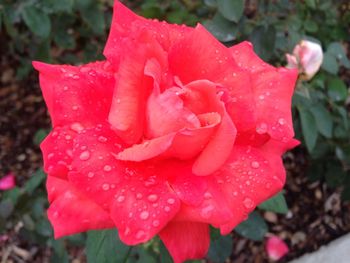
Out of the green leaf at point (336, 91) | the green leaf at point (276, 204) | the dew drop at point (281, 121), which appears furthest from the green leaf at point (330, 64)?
the dew drop at point (281, 121)

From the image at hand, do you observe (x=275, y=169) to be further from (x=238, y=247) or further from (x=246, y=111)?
(x=238, y=247)

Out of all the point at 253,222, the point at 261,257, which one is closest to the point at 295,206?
the point at 261,257

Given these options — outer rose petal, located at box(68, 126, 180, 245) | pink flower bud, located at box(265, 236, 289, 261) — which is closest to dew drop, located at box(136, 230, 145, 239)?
outer rose petal, located at box(68, 126, 180, 245)

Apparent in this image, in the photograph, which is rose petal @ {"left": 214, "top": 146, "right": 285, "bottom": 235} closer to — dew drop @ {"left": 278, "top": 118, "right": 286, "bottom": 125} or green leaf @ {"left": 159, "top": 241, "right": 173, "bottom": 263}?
dew drop @ {"left": 278, "top": 118, "right": 286, "bottom": 125}

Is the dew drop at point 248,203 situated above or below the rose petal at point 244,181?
below

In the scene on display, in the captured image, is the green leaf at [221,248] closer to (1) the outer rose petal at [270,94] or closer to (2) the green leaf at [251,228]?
(2) the green leaf at [251,228]

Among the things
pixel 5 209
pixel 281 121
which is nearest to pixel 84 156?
pixel 281 121
